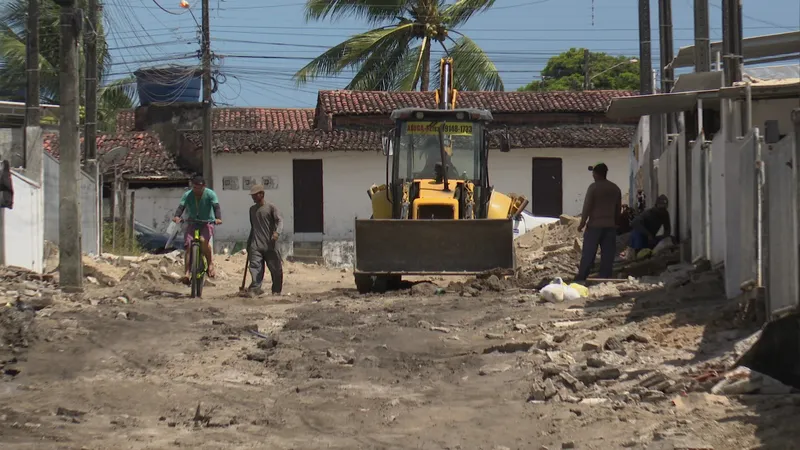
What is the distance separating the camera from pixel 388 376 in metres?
9.32

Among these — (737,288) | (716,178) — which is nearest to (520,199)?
(716,178)

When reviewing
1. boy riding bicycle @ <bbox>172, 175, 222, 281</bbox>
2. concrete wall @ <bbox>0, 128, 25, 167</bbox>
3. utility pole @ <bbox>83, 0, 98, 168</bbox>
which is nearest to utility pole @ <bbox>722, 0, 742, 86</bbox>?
boy riding bicycle @ <bbox>172, 175, 222, 281</bbox>

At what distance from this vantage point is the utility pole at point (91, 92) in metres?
25.2

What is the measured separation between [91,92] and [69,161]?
A: 1219cm

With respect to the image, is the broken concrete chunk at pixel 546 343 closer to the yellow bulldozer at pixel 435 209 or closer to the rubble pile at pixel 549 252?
the rubble pile at pixel 549 252

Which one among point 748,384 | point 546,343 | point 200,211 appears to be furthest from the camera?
point 200,211

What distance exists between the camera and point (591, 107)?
3847cm

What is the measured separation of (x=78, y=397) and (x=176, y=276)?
12.0 metres

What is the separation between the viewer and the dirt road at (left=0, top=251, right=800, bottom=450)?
688 centimetres

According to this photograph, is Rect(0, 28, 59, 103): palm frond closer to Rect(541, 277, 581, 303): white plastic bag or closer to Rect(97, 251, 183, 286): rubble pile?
Rect(97, 251, 183, 286): rubble pile

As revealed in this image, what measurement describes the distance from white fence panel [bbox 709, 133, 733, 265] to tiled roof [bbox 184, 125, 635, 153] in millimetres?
21196

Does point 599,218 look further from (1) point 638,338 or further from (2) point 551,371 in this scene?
(2) point 551,371

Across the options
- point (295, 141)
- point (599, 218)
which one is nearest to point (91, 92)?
point (295, 141)

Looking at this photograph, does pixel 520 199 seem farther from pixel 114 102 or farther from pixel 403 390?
pixel 114 102
